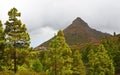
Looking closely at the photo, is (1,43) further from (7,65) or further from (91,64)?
(91,64)

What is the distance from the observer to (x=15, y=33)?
44.0m

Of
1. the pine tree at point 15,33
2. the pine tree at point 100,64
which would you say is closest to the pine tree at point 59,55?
the pine tree at point 15,33

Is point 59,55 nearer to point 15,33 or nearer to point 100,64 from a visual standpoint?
point 15,33

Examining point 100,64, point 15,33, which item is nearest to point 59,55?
point 15,33

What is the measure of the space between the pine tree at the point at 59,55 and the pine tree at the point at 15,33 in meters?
10.5

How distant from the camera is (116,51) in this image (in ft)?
309

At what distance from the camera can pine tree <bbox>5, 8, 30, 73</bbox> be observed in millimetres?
43616

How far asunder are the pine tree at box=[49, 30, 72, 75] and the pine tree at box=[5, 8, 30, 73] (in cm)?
1053

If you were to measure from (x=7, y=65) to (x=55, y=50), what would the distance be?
1102cm

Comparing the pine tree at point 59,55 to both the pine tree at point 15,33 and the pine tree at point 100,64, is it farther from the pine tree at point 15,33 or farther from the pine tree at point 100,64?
the pine tree at point 100,64

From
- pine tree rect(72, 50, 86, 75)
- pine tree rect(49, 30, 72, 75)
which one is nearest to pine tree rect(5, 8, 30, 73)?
pine tree rect(49, 30, 72, 75)

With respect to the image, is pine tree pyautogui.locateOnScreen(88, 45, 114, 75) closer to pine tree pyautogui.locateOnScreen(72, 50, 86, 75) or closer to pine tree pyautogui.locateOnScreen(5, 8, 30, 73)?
pine tree pyautogui.locateOnScreen(72, 50, 86, 75)

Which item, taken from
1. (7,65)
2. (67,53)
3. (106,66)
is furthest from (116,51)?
(7,65)

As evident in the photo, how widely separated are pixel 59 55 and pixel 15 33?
1275 cm
